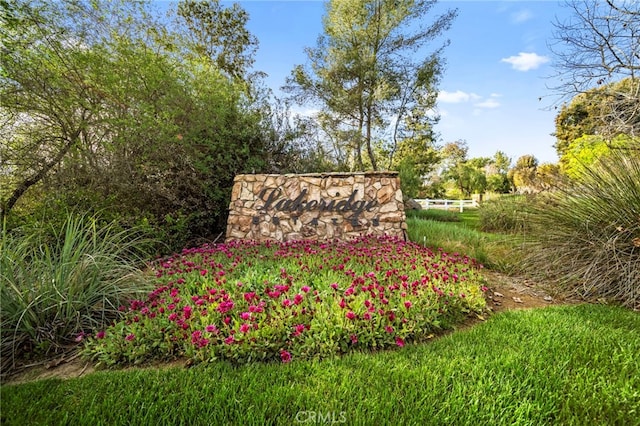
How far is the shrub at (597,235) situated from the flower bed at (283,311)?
1.46 meters

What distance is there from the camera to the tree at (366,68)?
12766 mm

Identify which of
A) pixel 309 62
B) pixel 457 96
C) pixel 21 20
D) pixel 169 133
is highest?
pixel 309 62

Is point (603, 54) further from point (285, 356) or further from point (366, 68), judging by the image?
point (366, 68)

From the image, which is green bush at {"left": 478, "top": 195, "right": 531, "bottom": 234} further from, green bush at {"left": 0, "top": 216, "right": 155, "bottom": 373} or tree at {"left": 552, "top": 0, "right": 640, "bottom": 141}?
green bush at {"left": 0, "top": 216, "right": 155, "bottom": 373}

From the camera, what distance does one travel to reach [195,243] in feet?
19.4

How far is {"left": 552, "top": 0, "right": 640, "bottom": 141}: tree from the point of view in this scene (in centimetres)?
475

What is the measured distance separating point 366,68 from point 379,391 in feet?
45.0

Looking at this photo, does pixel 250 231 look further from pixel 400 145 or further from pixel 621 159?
pixel 400 145

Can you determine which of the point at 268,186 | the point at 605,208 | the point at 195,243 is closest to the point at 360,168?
the point at 268,186

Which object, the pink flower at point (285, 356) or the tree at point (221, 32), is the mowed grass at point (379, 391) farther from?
the tree at point (221, 32)

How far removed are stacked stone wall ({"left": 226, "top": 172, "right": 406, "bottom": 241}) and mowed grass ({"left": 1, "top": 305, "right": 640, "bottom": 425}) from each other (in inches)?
149

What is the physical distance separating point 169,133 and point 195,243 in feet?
7.30

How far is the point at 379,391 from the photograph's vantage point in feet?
5.38

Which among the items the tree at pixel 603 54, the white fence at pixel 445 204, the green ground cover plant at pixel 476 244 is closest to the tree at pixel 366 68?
the white fence at pixel 445 204
